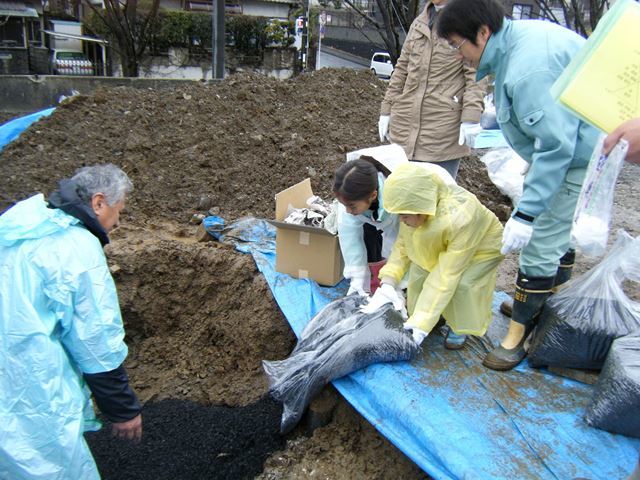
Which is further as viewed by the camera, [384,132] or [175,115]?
[175,115]

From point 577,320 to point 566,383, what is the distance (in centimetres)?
29

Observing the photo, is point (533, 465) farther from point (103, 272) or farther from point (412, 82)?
point (412, 82)

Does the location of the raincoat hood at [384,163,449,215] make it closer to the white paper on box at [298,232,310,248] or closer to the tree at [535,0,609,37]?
the white paper on box at [298,232,310,248]

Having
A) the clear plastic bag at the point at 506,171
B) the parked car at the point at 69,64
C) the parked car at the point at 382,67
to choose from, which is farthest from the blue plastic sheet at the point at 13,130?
the parked car at the point at 382,67

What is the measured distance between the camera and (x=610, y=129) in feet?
4.75

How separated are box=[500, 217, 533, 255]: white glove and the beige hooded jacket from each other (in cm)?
121

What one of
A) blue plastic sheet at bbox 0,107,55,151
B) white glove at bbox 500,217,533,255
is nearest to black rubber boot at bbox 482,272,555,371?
white glove at bbox 500,217,533,255

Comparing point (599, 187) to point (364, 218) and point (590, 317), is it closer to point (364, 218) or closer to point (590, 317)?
point (590, 317)

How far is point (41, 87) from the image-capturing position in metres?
7.73

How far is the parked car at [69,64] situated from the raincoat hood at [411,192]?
48.2 feet

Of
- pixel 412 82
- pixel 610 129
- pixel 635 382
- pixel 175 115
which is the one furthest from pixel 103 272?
pixel 175 115

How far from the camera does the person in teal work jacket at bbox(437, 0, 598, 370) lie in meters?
1.93

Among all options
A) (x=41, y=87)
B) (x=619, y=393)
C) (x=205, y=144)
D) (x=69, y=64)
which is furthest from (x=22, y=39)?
(x=619, y=393)

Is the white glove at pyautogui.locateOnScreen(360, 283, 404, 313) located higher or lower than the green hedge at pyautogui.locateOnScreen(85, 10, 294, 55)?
lower
